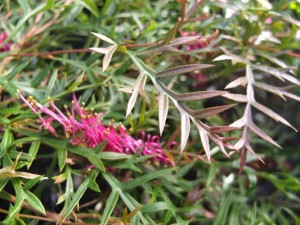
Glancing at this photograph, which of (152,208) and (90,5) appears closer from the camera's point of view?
(152,208)

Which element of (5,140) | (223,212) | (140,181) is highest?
(5,140)

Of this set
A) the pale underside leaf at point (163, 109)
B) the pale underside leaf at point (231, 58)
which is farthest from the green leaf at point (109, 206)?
the pale underside leaf at point (231, 58)

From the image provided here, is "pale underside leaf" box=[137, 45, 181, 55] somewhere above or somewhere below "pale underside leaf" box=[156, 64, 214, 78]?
above

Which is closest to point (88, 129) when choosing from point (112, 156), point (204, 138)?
point (112, 156)

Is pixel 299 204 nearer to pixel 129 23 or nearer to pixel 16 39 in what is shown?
pixel 129 23

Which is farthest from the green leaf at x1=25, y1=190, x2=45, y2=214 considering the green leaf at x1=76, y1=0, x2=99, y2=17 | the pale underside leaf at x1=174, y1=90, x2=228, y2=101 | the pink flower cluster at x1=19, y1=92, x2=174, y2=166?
the green leaf at x1=76, y1=0, x2=99, y2=17

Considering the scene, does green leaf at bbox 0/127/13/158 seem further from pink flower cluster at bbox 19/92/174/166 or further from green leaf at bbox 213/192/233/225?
green leaf at bbox 213/192/233/225

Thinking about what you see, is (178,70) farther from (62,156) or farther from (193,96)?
(62,156)
